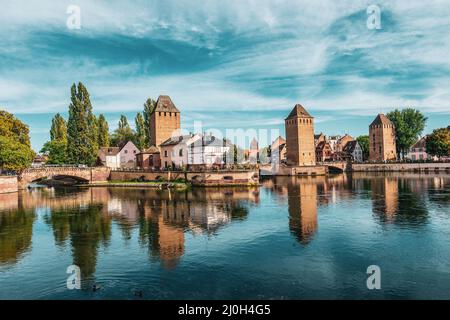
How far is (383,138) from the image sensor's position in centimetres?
9688

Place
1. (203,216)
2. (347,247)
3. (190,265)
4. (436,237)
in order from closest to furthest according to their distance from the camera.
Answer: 1. (190,265)
2. (347,247)
3. (436,237)
4. (203,216)

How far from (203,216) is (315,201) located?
1408 centimetres

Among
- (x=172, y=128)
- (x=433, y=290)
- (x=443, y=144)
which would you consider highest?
(x=172, y=128)

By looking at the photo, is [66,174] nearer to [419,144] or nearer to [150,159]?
[150,159]

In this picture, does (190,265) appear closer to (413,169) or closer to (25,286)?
(25,286)

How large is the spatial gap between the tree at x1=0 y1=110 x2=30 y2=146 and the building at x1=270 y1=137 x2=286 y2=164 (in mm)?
67614

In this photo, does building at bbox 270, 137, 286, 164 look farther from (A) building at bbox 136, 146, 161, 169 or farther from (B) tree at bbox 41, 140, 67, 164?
(B) tree at bbox 41, 140, 67, 164

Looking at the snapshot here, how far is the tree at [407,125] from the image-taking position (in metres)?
99.2

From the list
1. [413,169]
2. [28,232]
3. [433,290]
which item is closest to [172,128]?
[28,232]

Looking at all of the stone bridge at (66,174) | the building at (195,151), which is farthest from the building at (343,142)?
the stone bridge at (66,174)

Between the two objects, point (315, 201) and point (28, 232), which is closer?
point (28, 232)

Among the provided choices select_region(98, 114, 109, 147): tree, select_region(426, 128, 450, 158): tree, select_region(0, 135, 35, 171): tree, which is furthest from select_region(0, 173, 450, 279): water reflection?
select_region(426, 128, 450, 158): tree

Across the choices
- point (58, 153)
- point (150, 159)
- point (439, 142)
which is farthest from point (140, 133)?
point (439, 142)

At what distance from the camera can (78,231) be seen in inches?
1017
